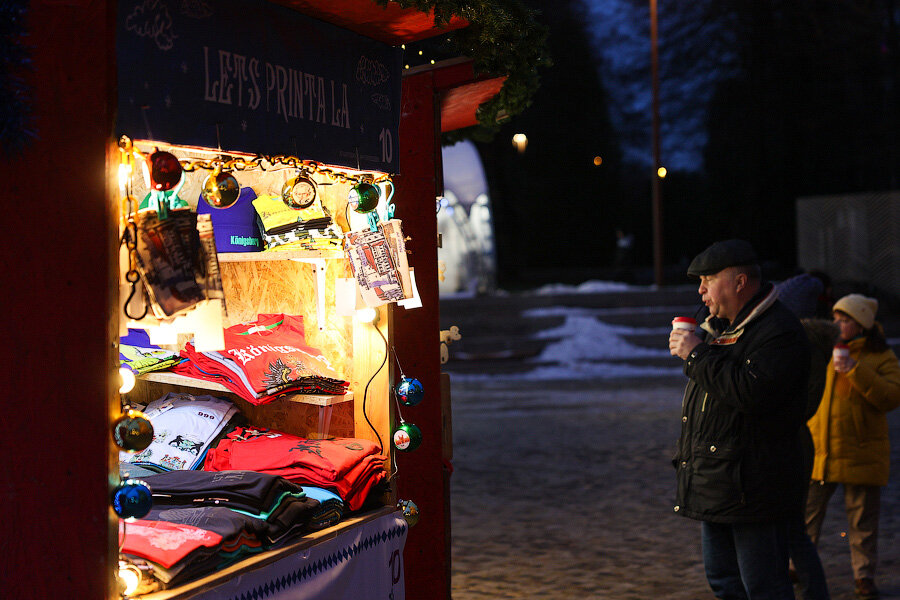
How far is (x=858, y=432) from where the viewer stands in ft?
18.4

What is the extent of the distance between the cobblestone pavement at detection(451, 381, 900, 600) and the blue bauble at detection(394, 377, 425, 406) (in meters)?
2.34

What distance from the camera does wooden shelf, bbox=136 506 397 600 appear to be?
8.91 feet

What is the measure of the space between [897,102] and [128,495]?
31.4 metres

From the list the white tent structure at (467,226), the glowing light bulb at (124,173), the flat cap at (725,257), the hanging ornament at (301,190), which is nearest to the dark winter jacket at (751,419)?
the flat cap at (725,257)

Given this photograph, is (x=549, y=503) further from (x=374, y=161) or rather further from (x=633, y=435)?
(x=374, y=161)

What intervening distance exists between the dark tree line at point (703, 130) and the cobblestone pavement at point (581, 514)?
20.0 meters

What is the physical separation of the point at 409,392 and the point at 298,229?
829 mm

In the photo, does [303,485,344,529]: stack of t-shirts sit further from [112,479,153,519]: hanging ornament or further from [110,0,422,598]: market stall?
[112,479,153,519]: hanging ornament

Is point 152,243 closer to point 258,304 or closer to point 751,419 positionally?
point 258,304

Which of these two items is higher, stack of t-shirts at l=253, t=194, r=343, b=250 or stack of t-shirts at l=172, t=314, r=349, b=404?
stack of t-shirts at l=253, t=194, r=343, b=250

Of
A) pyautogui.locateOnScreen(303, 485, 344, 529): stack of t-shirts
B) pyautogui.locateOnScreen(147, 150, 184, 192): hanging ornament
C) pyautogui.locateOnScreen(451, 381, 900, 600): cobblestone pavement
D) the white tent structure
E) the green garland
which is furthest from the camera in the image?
the white tent structure

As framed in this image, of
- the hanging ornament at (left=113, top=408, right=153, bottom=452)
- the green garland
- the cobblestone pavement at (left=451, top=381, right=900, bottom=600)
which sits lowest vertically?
the cobblestone pavement at (left=451, top=381, right=900, bottom=600)

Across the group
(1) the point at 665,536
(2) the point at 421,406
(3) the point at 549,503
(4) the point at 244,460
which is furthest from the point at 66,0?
(3) the point at 549,503

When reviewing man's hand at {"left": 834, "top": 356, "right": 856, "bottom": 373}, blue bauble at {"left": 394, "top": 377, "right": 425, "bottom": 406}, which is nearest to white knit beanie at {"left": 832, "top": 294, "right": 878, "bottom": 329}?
man's hand at {"left": 834, "top": 356, "right": 856, "bottom": 373}
